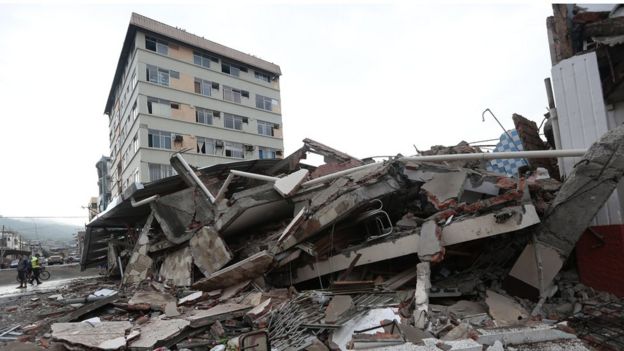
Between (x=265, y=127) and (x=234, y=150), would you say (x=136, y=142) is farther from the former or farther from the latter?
(x=265, y=127)

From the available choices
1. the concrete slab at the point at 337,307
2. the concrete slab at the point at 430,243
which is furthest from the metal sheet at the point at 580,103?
the concrete slab at the point at 337,307

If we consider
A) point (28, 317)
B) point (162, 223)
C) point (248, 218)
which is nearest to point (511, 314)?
point (248, 218)

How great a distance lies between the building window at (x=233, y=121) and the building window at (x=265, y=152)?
255cm

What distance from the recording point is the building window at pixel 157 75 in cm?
2566

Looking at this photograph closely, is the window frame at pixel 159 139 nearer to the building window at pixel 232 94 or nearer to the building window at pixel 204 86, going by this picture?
the building window at pixel 204 86

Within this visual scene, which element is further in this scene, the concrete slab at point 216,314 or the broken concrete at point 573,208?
the concrete slab at point 216,314

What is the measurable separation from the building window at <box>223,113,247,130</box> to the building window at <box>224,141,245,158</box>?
Result: 1.50 meters

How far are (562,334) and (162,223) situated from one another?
8129mm

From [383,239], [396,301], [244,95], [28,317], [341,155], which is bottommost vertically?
[28,317]

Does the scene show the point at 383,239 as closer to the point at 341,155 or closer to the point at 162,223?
the point at 341,155

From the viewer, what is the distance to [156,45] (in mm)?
26578

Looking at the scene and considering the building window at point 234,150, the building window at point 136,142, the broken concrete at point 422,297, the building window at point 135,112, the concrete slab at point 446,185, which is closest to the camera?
the broken concrete at point 422,297

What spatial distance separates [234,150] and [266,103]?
6049 millimetres

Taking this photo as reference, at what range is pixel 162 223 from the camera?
8.91m
